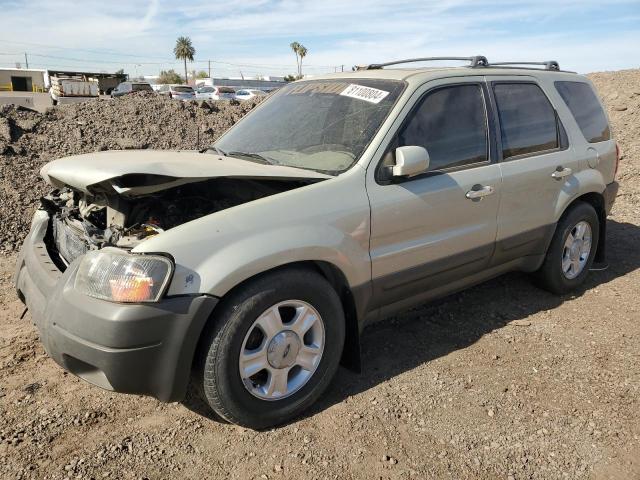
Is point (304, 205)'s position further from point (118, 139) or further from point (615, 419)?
point (118, 139)

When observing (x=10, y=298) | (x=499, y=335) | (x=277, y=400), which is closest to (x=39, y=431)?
(x=277, y=400)

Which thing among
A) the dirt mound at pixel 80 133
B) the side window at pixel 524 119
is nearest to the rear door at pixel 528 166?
the side window at pixel 524 119

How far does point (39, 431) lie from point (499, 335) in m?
3.09

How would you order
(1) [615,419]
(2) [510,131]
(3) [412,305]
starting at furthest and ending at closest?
(2) [510,131], (3) [412,305], (1) [615,419]

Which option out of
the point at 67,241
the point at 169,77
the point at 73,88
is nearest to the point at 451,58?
the point at 67,241

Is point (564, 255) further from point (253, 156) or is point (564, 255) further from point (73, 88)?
point (73, 88)

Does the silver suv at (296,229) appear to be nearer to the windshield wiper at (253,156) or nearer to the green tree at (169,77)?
the windshield wiper at (253,156)

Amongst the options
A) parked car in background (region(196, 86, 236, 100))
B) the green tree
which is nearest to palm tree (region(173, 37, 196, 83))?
the green tree

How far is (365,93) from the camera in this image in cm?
368

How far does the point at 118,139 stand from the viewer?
909 cm

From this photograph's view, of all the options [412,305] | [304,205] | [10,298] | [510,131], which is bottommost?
[10,298]

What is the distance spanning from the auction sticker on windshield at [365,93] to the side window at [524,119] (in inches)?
40.3

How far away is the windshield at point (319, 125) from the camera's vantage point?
3434 millimetres

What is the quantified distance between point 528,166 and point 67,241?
325cm
